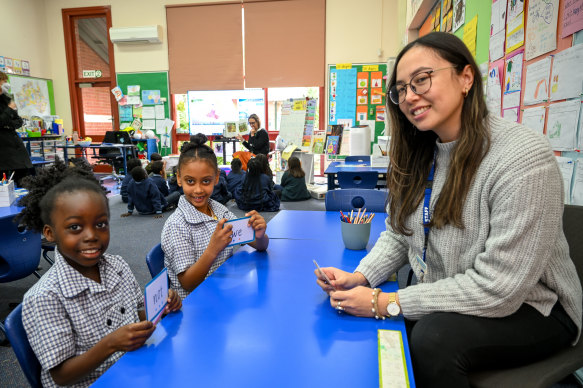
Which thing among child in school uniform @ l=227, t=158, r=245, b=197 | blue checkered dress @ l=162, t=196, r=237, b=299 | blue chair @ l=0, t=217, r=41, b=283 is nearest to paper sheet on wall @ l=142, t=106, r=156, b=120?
child in school uniform @ l=227, t=158, r=245, b=197

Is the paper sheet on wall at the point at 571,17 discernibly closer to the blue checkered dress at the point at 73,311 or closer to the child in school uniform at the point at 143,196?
the blue checkered dress at the point at 73,311

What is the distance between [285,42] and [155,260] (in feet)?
22.6

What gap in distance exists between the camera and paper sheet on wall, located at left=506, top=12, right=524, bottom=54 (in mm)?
1938

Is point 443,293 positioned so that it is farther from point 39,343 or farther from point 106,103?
point 106,103

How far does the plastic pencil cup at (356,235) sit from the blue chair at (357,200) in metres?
0.75

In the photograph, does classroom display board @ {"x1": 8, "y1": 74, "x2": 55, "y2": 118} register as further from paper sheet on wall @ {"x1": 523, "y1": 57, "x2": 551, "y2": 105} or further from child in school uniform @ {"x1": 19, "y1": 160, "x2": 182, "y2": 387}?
paper sheet on wall @ {"x1": 523, "y1": 57, "x2": 551, "y2": 105}

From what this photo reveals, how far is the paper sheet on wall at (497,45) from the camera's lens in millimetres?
2191

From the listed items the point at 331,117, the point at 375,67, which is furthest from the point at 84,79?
the point at 375,67

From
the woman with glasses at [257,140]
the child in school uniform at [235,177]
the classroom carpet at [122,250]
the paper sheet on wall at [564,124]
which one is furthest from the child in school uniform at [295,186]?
the paper sheet on wall at [564,124]

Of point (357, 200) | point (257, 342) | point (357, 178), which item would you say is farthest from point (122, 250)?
point (257, 342)

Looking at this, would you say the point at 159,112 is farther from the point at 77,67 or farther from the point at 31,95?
the point at 31,95

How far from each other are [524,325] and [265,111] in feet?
24.1

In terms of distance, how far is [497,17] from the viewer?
2248mm

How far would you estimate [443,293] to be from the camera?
0.89 m
